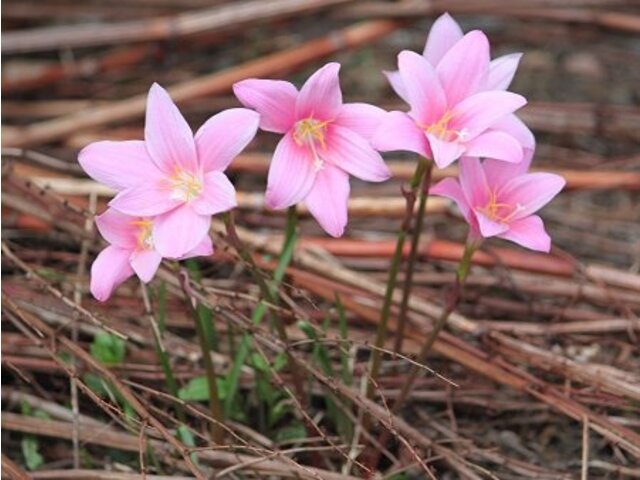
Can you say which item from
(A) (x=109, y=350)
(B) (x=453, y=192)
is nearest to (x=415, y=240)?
(B) (x=453, y=192)

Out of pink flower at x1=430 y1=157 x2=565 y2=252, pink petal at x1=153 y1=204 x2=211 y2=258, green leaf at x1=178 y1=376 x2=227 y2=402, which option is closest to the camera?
pink petal at x1=153 y1=204 x2=211 y2=258

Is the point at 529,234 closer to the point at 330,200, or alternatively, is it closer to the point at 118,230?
the point at 330,200

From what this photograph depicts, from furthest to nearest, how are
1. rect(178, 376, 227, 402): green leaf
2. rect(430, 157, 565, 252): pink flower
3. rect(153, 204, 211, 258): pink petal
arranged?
1. rect(178, 376, 227, 402): green leaf
2. rect(430, 157, 565, 252): pink flower
3. rect(153, 204, 211, 258): pink petal

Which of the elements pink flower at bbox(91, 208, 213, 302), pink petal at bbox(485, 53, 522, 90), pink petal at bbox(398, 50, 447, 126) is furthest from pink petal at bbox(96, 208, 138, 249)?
pink petal at bbox(485, 53, 522, 90)

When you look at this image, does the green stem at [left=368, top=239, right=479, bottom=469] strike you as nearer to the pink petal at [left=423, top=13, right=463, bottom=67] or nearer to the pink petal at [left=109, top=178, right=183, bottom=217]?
the pink petal at [left=423, top=13, right=463, bottom=67]

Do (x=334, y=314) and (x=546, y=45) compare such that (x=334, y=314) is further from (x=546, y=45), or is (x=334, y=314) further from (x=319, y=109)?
(x=546, y=45)
